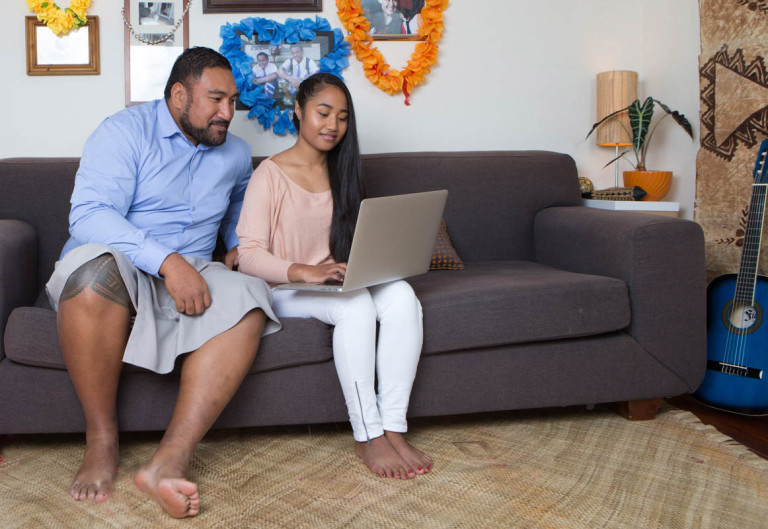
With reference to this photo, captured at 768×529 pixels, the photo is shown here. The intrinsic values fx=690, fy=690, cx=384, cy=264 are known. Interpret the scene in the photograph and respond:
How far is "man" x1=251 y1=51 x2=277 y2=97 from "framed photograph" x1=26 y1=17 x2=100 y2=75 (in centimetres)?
61

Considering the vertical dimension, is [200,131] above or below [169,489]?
above

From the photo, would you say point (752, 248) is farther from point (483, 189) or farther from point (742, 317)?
point (483, 189)

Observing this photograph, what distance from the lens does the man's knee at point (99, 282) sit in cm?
149

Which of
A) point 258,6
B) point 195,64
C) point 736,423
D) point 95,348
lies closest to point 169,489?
point 95,348

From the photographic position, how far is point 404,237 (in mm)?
1650

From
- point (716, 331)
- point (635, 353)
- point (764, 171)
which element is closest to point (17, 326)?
point (635, 353)

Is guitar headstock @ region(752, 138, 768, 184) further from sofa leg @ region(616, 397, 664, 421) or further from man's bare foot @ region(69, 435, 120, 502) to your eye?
man's bare foot @ region(69, 435, 120, 502)

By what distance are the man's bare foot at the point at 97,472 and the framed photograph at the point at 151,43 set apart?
158 cm

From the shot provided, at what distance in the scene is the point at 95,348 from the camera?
1510mm

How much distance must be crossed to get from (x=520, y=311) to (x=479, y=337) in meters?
0.13

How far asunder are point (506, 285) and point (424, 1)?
1.48m

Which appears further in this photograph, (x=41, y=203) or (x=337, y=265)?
(x=41, y=203)

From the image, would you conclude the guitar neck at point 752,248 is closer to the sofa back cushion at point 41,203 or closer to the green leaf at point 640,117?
the green leaf at point 640,117

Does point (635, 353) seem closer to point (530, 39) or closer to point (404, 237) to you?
point (404, 237)
